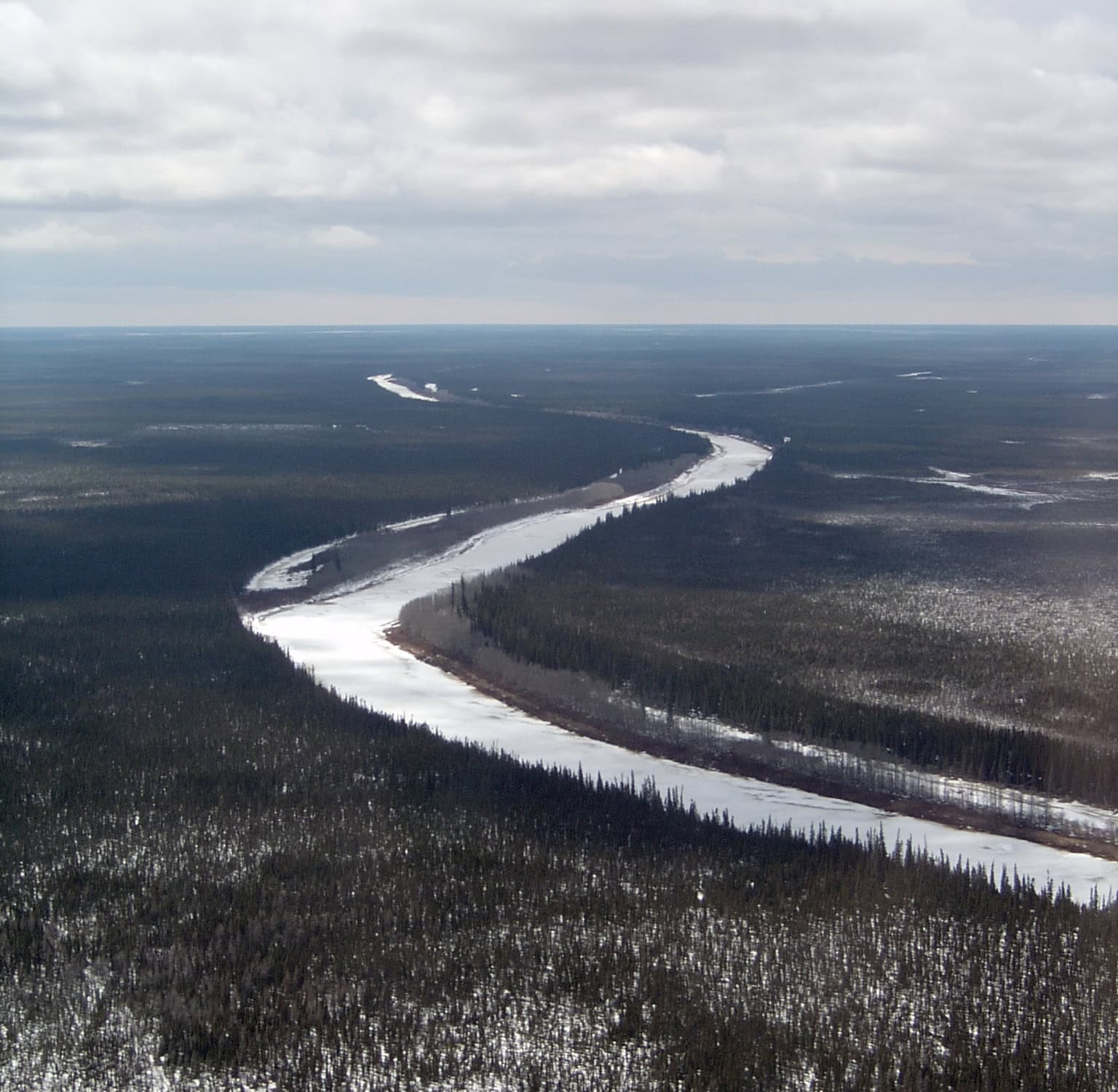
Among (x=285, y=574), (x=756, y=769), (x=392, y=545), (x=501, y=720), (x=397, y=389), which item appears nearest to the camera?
(x=756, y=769)

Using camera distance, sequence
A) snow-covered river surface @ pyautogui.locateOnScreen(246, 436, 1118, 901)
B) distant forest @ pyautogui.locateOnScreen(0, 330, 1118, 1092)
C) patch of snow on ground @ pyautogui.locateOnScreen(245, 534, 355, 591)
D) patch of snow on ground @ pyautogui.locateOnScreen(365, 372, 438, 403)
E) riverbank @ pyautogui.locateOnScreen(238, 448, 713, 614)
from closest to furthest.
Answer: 1. distant forest @ pyautogui.locateOnScreen(0, 330, 1118, 1092)
2. snow-covered river surface @ pyautogui.locateOnScreen(246, 436, 1118, 901)
3. riverbank @ pyautogui.locateOnScreen(238, 448, 713, 614)
4. patch of snow on ground @ pyautogui.locateOnScreen(245, 534, 355, 591)
5. patch of snow on ground @ pyautogui.locateOnScreen(365, 372, 438, 403)

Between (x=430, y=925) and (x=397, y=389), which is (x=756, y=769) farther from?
(x=397, y=389)

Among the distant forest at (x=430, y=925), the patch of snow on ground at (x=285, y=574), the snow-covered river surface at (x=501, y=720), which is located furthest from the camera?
the patch of snow on ground at (x=285, y=574)

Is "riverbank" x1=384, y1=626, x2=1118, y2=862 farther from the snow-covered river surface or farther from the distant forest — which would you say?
the distant forest

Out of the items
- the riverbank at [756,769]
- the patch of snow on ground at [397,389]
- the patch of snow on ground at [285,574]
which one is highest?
the patch of snow on ground at [397,389]

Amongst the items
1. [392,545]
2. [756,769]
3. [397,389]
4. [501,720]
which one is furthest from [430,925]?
[397,389]

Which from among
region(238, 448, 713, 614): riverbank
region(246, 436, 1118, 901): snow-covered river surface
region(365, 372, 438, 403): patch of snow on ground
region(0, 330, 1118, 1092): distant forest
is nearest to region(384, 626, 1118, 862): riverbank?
region(246, 436, 1118, 901): snow-covered river surface

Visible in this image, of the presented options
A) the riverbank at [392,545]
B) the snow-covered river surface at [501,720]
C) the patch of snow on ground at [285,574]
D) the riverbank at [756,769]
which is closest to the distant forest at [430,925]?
the snow-covered river surface at [501,720]

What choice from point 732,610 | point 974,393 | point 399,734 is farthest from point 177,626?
point 974,393

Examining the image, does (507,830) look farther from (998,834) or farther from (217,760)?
(998,834)

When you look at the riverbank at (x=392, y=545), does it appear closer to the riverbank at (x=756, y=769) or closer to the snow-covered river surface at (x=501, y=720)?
the snow-covered river surface at (x=501, y=720)
